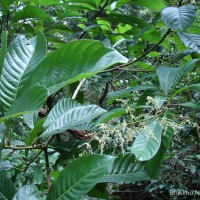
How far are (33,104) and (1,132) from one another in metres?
0.27

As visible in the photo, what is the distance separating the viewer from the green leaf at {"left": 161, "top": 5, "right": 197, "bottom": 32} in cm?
83

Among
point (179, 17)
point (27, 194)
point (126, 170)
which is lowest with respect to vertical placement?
point (126, 170)

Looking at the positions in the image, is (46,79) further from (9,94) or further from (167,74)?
(167,74)

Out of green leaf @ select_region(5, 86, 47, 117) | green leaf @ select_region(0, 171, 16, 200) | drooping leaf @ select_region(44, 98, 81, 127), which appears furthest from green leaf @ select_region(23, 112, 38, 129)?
green leaf @ select_region(5, 86, 47, 117)

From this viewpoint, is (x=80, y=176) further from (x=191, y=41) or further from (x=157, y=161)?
(x=191, y=41)

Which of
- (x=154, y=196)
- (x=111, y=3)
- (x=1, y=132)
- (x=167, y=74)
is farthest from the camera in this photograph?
(x=154, y=196)

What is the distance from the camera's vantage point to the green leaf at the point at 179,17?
83cm

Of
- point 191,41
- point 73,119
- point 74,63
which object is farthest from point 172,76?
point 74,63

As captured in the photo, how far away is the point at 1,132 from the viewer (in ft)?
1.97

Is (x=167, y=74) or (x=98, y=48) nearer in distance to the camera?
(x=98, y=48)

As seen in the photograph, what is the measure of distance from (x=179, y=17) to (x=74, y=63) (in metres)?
0.54

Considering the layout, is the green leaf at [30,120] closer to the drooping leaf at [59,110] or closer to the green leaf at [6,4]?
the drooping leaf at [59,110]

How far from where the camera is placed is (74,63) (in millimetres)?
414

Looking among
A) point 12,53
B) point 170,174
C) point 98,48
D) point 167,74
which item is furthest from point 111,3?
point 170,174
